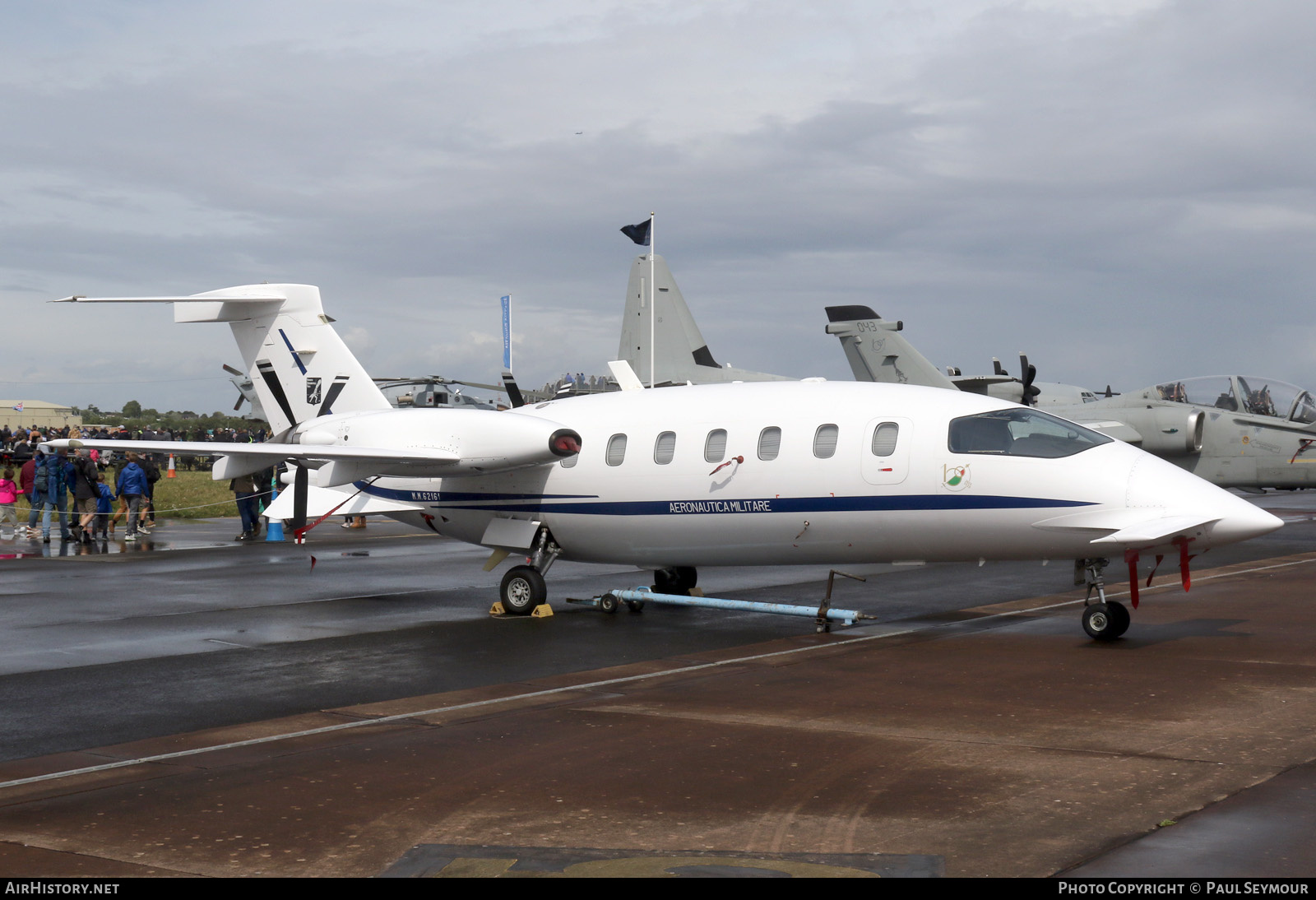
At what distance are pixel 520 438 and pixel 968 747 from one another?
8.21 metres

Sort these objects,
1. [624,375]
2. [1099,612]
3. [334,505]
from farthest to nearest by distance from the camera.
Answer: [624,375] < [334,505] < [1099,612]

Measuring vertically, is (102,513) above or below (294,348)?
below

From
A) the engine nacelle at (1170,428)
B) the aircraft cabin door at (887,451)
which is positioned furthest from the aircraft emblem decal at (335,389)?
the engine nacelle at (1170,428)

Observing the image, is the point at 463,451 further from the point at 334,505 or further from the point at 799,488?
the point at 799,488

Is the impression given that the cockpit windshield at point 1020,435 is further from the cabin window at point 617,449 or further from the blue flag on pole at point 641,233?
the blue flag on pole at point 641,233

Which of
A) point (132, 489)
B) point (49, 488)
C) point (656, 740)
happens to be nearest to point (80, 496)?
point (49, 488)

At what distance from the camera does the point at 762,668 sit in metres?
11.6

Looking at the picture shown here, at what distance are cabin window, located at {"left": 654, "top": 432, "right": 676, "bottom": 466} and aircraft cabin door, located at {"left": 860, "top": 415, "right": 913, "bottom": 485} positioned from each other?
2496 millimetres

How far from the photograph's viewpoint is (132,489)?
2741 cm

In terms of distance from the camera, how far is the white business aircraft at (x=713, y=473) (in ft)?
41.0

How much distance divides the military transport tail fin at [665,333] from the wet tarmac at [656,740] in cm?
1656

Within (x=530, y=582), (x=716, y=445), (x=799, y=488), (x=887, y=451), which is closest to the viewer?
(x=887, y=451)

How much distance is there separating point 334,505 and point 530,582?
3345mm
